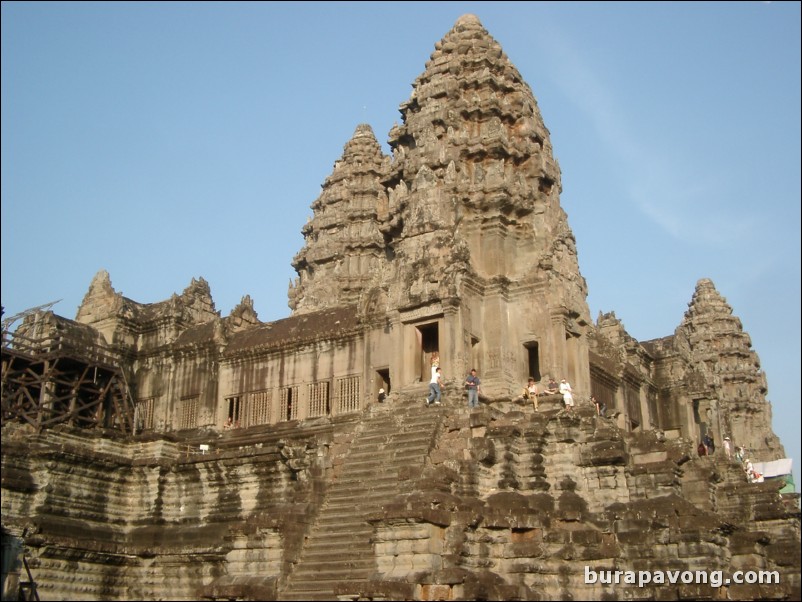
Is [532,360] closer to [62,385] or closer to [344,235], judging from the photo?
[62,385]

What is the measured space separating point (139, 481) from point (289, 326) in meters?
7.50

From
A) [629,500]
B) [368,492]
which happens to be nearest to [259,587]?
[368,492]

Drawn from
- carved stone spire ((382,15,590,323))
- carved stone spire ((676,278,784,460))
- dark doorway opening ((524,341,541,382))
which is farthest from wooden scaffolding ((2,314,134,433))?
carved stone spire ((676,278,784,460))

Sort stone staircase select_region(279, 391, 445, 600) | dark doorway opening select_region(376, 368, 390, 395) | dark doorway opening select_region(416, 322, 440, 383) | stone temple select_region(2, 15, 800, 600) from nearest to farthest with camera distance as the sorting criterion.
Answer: stone staircase select_region(279, 391, 445, 600)
stone temple select_region(2, 15, 800, 600)
dark doorway opening select_region(416, 322, 440, 383)
dark doorway opening select_region(376, 368, 390, 395)

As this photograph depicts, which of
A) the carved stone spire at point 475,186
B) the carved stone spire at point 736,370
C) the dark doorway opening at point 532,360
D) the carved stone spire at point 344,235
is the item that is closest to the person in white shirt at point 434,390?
the carved stone spire at point 475,186

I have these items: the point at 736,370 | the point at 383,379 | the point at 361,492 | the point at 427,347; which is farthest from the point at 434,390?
the point at 736,370

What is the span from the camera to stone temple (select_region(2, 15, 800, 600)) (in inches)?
859

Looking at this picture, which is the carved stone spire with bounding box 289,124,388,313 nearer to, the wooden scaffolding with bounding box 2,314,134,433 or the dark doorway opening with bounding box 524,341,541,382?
the wooden scaffolding with bounding box 2,314,134,433

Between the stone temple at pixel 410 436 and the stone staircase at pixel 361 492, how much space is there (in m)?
0.07

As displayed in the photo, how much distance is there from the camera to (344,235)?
48.9 m

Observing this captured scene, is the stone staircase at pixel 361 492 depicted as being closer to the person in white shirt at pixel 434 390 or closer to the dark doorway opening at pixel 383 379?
A: the person in white shirt at pixel 434 390

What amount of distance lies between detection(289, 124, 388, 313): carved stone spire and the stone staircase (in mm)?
20653

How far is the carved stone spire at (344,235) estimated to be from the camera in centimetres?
4734

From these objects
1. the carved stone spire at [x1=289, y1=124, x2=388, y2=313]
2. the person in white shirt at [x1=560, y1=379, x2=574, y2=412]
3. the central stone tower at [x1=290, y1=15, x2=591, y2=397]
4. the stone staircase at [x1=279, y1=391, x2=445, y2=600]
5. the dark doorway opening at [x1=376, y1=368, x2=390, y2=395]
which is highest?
the carved stone spire at [x1=289, y1=124, x2=388, y2=313]
